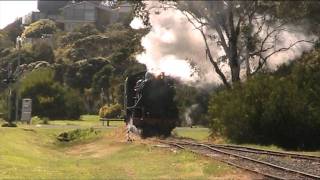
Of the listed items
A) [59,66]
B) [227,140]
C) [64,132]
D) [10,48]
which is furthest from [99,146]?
[10,48]

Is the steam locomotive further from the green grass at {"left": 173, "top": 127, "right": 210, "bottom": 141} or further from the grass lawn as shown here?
the green grass at {"left": 173, "top": 127, "right": 210, "bottom": 141}

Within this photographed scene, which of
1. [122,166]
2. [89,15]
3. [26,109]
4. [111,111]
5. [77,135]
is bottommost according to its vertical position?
[122,166]

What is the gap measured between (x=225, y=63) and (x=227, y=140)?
9.62 meters

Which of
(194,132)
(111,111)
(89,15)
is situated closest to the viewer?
(194,132)

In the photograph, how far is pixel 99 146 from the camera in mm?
26297

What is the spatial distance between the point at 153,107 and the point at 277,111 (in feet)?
22.1

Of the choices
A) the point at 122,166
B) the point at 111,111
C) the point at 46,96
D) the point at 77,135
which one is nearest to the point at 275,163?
the point at 122,166

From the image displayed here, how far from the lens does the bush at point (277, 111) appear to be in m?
27.2

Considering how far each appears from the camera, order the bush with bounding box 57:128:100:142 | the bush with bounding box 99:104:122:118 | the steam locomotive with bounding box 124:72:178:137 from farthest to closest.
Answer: the bush with bounding box 99:104:122:118
the bush with bounding box 57:128:100:142
the steam locomotive with bounding box 124:72:178:137

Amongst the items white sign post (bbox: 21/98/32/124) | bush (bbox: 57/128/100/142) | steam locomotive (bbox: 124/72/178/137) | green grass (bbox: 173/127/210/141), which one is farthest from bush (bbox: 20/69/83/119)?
steam locomotive (bbox: 124/72/178/137)

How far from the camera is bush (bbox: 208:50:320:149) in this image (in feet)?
89.4

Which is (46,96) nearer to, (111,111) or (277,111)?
(111,111)

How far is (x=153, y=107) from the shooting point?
29.8 meters

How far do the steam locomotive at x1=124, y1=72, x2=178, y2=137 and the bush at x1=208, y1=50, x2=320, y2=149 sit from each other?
10.1 ft
